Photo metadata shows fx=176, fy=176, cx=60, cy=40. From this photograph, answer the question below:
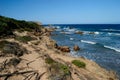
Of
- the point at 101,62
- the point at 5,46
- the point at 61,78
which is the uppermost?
the point at 5,46

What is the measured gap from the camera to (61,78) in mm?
10797

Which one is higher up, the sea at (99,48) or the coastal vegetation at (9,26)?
the coastal vegetation at (9,26)

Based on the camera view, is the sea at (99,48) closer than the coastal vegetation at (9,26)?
Yes

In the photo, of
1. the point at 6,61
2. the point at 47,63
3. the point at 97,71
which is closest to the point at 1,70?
the point at 6,61

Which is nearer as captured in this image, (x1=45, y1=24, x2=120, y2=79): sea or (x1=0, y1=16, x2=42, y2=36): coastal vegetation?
(x1=45, y1=24, x2=120, y2=79): sea

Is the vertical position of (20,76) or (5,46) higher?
(5,46)

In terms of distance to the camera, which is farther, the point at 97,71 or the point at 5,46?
the point at 97,71

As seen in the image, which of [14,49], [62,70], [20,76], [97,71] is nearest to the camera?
[20,76]

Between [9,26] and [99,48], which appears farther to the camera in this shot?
[99,48]

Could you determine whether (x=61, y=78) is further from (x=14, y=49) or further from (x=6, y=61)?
(x=14, y=49)

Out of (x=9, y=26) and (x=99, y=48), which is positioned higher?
(x=9, y=26)

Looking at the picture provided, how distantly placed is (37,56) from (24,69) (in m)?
3.36

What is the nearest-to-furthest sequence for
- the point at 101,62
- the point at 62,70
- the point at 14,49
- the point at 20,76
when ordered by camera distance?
the point at 20,76 → the point at 62,70 → the point at 14,49 → the point at 101,62

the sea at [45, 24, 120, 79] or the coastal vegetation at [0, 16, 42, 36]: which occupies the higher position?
the coastal vegetation at [0, 16, 42, 36]
